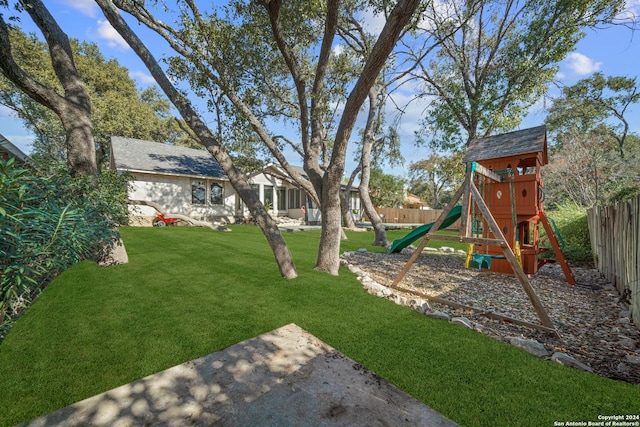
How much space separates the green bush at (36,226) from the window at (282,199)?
16381mm

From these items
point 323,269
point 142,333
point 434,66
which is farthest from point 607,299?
point 434,66

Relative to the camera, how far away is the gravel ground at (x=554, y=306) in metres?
2.96

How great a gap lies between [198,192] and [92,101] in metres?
11.4

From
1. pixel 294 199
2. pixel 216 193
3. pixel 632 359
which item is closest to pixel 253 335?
pixel 632 359

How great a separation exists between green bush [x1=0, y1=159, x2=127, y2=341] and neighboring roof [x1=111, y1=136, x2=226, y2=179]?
469 inches

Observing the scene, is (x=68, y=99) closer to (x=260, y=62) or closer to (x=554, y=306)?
(x=260, y=62)

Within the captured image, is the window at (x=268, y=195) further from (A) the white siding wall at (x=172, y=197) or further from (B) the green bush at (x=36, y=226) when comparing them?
(B) the green bush at (x=36, y=226)

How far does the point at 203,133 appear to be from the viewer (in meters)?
5.10

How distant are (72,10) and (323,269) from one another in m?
8.76

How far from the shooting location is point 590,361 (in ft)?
9.07

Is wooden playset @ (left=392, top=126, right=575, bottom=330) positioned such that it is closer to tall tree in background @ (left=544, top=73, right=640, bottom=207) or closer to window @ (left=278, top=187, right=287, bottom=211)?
tall tree in background @ (left=544, top=73, right=640, bottom=207)

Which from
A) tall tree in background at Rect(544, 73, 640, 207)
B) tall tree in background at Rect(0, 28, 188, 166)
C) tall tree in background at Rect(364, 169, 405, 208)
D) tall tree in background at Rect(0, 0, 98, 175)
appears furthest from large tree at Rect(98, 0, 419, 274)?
tall tree in background at Rect(364, 169, 405, 208)

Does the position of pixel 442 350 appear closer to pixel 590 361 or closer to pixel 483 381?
pixel 483 381

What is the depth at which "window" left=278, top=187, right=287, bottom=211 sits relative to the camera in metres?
21.3
